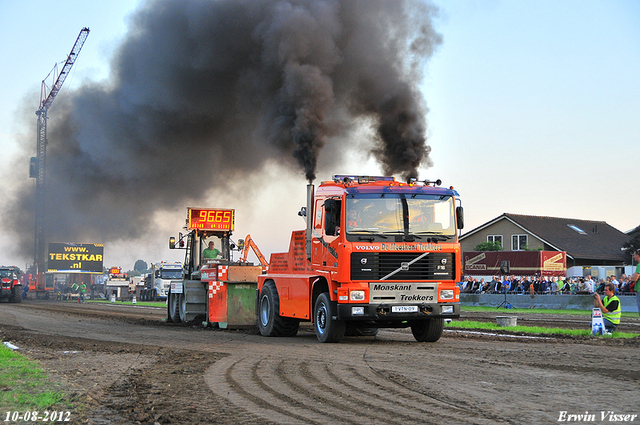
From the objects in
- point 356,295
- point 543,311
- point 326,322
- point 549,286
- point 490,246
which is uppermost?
point 490,246

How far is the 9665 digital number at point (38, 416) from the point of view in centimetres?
651

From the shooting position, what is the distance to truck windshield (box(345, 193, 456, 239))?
13.4m

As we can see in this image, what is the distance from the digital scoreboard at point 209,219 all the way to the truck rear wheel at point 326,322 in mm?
8130

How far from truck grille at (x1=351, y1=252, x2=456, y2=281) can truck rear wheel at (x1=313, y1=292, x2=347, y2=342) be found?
3.23 ft

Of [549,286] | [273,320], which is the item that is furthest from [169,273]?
[273,320]

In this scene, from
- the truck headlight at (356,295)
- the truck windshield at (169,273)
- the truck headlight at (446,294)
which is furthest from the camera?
the truck windshield at (169,273)

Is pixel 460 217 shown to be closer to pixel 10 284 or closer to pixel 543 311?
pixel 543 311

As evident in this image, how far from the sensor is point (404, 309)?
13.3 meters

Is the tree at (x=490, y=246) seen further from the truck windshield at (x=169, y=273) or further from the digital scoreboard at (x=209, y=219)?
the digital scoreboard at (x=209, y=219)

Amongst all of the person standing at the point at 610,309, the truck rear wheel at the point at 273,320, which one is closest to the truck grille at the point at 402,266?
the truck rear wheel at the point at 273,320

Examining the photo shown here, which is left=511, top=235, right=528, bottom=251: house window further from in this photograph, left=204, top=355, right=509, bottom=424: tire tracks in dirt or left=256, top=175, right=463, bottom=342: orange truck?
left=204, top=355, right=509, bottom=424: tire tracks in dirt

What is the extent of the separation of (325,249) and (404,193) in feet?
6.46

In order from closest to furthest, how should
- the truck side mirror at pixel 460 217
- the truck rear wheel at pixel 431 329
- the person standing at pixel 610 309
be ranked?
the truck side mirror at pixel 460 217 → the truck rear wheel at pixel 431 329 → the person standing at pixel 610 309

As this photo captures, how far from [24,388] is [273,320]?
8368mm
